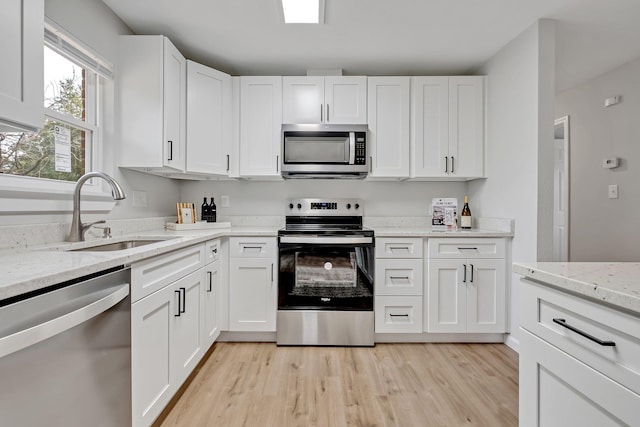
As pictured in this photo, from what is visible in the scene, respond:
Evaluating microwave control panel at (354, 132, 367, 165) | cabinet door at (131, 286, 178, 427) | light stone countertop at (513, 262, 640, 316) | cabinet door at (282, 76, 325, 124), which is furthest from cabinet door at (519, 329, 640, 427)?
cabinet door at (282, 76, 325, 124)

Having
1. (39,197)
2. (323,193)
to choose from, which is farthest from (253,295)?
(39,197)

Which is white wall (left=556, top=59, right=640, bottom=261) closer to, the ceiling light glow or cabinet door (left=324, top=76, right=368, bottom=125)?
cabinet door (left=324, top=76, right=368, bottom=125)

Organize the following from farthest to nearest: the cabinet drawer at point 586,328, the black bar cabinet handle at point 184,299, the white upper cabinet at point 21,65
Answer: the black bar cabinet handle at point 184,299 < the white upper cabinet at point 21,65 < the cabinet drawer at point 586,328

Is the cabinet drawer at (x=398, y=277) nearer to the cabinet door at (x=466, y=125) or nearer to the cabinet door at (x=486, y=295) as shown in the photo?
the cabinet door at (x=486, y=295)

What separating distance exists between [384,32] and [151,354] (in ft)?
8.19

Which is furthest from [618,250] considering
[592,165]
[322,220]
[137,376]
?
[137,376]

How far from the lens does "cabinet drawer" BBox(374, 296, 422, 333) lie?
2436mm

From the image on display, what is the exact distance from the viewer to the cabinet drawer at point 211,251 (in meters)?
2.11

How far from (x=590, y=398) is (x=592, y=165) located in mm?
3400

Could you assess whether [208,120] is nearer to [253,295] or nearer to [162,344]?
[253,295]

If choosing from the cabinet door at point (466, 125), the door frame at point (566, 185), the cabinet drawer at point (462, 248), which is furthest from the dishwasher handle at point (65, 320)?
the door frame at point (566, 185)

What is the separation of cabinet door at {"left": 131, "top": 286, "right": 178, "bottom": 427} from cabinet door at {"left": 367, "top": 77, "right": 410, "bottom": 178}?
1.95m

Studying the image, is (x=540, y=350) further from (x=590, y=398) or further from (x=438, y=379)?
(x=438, y=379)

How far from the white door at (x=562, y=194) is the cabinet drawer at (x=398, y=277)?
76.4 inches
